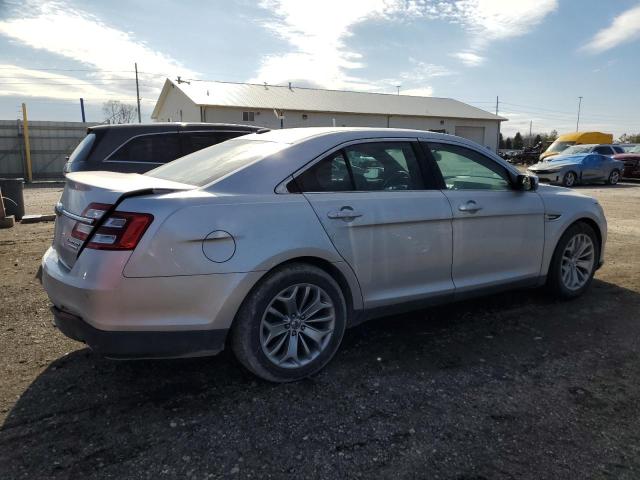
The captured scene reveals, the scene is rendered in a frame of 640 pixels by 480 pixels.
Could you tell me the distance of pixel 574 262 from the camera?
4.89 meters

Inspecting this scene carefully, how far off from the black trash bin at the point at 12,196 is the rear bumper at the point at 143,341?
25.6 feet

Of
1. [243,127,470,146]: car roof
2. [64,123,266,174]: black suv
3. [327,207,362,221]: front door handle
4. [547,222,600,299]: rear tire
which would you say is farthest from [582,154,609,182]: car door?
[327,207,362,221]: front door handle

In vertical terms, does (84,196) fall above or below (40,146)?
below

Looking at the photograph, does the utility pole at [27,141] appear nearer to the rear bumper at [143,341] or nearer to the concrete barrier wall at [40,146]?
the concrete barrier wall at [40,146]

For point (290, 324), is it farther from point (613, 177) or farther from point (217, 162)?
point (613, 177)

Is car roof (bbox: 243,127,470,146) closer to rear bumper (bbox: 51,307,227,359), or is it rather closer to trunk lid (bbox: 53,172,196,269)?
trunk lid (bbox: 53,172,196,269)

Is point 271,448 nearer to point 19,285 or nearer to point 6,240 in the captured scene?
point 19,285

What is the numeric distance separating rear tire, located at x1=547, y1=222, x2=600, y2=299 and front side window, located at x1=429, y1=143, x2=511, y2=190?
93cm

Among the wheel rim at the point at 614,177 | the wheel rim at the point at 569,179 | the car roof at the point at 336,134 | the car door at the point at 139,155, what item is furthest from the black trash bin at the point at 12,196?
the wheel rim at the point at 614,177

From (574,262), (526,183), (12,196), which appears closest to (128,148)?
(12,196)

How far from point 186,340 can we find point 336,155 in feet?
5.07

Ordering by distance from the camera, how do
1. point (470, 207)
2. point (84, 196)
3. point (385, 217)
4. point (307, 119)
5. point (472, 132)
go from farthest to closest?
point (472, 132)
point (307, 119)
point (470, 207)
point (385, 217)
point (84, 196)

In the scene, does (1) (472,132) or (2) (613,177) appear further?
(1) (472,132)

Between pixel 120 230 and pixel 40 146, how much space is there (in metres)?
24.1
